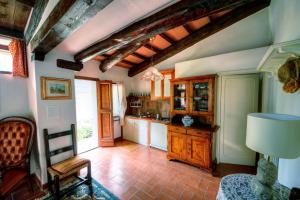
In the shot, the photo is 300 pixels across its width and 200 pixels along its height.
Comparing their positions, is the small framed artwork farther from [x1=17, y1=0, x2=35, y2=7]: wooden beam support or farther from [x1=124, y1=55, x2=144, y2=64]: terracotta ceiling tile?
[x1=124, y1=55, x2=144, y2=64]: terracotta ceiling tile

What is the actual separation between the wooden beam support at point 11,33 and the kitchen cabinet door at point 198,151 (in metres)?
3.70

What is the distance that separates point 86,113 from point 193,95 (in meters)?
3.76

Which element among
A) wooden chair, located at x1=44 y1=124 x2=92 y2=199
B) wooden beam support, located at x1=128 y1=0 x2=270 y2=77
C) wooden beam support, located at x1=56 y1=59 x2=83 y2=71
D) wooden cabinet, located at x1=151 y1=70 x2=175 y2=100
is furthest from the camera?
wooden cabinet, located at x1=151 y1=70 x2=175 y2=100

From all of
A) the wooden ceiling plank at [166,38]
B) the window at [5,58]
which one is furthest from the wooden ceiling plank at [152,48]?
the window at [5,58]

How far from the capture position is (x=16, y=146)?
204 centimetres

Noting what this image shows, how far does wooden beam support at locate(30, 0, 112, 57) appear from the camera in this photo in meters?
1.08

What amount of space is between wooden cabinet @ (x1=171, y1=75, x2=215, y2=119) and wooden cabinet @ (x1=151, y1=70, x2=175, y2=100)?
53cm

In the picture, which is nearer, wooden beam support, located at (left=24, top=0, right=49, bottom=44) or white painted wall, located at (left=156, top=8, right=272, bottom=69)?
wooden beam support, located at (left=24, top=0, right=49, bottom=44)

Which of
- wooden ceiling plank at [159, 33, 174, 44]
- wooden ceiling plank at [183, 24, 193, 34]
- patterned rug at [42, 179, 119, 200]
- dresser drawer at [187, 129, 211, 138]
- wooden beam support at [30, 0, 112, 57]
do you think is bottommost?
patterned rug at [42, 179, 119, 200]

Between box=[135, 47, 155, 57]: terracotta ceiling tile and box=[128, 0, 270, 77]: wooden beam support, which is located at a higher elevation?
box=[128, 0, 270, 77]: wooden beam support

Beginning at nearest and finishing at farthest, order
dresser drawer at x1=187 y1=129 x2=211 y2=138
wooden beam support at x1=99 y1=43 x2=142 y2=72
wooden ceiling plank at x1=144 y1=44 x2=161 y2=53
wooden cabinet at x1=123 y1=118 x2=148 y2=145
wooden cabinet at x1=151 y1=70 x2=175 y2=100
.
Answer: dresser drawer at x1=187 y1=129 x2=211 y2=138, wooden beam support at x1=99 y1=43 x2=142 y2=72, wooden ceiling plank at x1=144 y1=44 x2=161 y2=53, wooden cabinet at x1=151 y1=70 x2=175 y2=100, wooden cabinet at x1=123 y1=118 x2=148 y2=145

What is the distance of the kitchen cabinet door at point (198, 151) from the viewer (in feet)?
8.40

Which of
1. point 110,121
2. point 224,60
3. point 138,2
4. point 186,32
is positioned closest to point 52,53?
point 138,2

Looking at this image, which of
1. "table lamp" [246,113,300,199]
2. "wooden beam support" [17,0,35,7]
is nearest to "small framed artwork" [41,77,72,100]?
"wooden beam support" [17,0,35,7]
